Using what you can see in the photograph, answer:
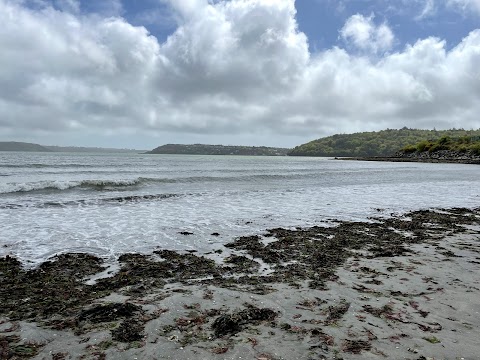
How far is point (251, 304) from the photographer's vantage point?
6195mm

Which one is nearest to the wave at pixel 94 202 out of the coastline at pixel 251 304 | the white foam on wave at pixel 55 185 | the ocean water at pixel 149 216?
the ocean water at pixel 149 216

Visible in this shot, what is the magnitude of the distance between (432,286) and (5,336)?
789 centimetres

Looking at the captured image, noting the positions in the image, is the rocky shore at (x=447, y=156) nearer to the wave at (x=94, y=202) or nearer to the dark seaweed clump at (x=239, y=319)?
the wave at (x=94, y=202)

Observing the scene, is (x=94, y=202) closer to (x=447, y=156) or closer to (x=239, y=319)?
(x=239, y=319)

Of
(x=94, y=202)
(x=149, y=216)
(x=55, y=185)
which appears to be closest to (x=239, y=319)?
(x=149, y=216)

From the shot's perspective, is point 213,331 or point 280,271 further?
point 280,271

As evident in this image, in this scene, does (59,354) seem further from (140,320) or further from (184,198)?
A: (184,198)

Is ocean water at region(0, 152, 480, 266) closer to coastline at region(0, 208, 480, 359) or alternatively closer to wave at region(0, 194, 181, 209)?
wave at region(0, 194, 181, 209)

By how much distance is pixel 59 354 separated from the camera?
4.56 meters

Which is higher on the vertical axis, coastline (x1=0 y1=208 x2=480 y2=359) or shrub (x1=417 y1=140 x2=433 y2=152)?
shrub (x1=417 y1=140 x2=433 y2=152)

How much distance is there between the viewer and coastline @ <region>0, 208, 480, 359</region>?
15.6 ft

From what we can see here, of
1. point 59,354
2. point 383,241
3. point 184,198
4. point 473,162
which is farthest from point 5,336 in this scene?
point 473,162

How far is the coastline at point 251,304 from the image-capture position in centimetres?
476

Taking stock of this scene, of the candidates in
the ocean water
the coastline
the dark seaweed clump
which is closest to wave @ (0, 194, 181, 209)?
the ocean water
